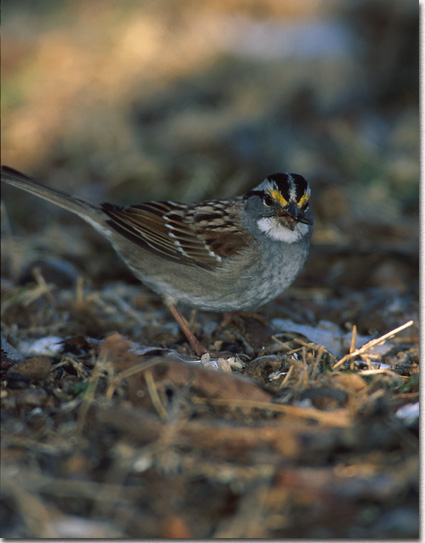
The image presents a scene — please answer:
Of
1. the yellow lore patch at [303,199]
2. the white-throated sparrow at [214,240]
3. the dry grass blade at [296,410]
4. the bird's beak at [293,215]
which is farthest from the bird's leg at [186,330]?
→ the dry grass blade at [296,410]

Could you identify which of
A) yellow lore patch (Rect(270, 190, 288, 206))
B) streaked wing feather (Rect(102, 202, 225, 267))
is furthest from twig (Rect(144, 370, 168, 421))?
yellow lore patch (Rect(270, 190, 288, 206))

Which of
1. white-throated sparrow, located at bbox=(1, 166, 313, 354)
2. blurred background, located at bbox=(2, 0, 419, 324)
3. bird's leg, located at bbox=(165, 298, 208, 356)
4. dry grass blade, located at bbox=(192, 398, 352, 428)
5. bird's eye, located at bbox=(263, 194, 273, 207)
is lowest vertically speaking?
dry grass blade, located at bbox=(192, 398, 352, 428)

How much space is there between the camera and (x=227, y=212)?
Result: 14.3ft

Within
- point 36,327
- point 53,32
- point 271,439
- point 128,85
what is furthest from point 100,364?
point 53,32

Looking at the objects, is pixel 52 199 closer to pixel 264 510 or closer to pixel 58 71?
pixel 264 510

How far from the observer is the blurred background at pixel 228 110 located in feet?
19.2

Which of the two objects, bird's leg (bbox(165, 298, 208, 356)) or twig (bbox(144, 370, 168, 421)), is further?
bird's leg (bbox(165, 298, 208, 356))

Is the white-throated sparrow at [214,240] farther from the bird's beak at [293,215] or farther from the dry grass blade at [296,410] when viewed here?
the dry grass blade at [296,410]

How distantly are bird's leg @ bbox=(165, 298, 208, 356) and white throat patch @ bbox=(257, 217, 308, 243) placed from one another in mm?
744

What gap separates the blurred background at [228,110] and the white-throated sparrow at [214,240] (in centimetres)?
92

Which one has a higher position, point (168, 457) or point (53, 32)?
point (53, 32)

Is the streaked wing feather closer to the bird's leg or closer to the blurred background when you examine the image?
the bird's leg

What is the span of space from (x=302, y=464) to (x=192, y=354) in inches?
59.5

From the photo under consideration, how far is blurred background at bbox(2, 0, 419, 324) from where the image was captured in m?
5.85
